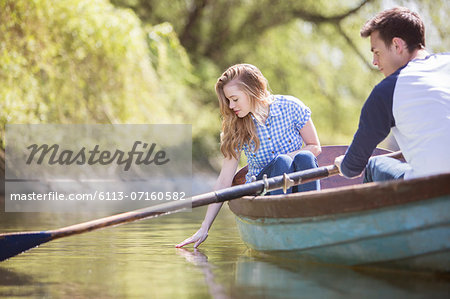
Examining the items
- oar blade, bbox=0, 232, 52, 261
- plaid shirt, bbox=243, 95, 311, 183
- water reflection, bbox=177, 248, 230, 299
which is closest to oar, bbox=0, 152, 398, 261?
oar blade, bbox=0, 232, 52, 261

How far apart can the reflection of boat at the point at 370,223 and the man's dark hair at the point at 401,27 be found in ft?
1.94

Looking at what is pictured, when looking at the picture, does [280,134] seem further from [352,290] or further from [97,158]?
[97,158]

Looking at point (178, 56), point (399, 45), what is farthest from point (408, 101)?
point (178, 56)

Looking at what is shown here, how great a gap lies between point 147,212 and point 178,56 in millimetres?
8577

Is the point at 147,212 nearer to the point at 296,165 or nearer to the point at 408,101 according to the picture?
the point at 296,165

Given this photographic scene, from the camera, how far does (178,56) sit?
11.5m

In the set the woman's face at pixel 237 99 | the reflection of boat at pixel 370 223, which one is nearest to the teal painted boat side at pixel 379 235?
the reflection of boat at pixel 370 223

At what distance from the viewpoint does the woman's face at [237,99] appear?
3570 millimetres

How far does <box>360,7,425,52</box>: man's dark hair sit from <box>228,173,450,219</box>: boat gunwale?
58 cm

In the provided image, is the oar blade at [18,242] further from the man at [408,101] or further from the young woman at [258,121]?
the man at [408,101]

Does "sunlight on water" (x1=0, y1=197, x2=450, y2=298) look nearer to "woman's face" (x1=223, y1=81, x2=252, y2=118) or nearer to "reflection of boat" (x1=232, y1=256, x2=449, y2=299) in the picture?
"reflection of boat" (x1=232, y1=256, x2=449, y2=299)

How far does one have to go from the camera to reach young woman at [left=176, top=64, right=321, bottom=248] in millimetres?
3582

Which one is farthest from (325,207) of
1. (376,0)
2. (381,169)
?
(376,0)

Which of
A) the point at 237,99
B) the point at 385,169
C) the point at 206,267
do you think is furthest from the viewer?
the point at 237,99
